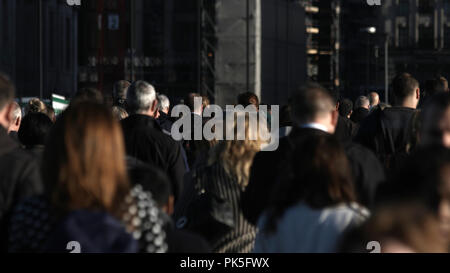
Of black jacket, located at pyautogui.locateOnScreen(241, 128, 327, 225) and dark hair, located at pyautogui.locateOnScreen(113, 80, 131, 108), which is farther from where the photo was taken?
dark hair, located at pyautogui.locateOnScreen(113, 80, 131, 108)

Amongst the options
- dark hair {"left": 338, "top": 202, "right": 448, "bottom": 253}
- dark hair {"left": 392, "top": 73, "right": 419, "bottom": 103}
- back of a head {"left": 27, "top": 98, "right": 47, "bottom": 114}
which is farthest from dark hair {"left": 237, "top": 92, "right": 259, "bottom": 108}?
dark hair {"left": 338, "top": 202, "right": 448, "bottom": 253}

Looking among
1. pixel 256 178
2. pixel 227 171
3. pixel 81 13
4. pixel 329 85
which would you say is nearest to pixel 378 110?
pixel 227 171

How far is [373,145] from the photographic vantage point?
24.4 ft

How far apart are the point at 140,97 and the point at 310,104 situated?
2546 mm

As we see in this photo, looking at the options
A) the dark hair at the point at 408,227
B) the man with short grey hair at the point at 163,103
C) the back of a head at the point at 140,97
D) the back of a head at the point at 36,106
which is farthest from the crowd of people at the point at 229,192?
the man with short grey hair at the point at 163,103

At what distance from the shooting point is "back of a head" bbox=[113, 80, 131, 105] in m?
10.4

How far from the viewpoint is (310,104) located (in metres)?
4.96

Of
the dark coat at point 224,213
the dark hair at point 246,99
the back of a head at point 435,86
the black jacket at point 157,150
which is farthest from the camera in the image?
the dark hair at point 246,99

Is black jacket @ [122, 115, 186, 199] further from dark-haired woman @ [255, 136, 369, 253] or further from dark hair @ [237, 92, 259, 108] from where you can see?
dark hair @ [237, 92, 259, 108]

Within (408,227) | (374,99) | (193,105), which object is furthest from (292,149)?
(374,99)

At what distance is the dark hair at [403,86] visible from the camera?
→ 24.5 feet

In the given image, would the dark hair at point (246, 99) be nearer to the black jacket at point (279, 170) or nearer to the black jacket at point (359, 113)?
the black jacket at point (359, 113)

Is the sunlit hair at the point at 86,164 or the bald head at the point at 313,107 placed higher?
the bald head at the point at 313,107

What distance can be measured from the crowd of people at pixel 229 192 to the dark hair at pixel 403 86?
73.8 inches
